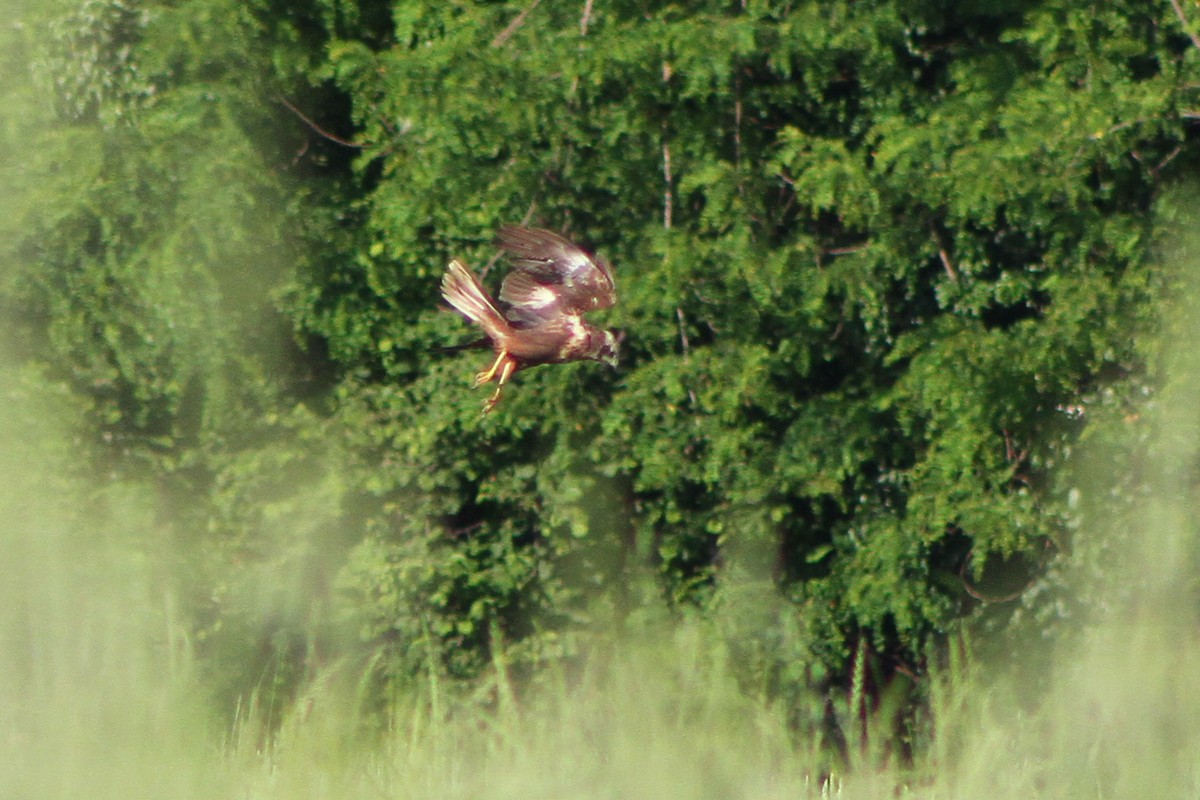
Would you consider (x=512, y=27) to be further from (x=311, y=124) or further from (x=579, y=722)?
(x=579, y=722)

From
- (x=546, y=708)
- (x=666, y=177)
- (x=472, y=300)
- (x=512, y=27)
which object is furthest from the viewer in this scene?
(x=666, y=177)

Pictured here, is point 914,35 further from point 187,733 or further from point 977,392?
point 187,733

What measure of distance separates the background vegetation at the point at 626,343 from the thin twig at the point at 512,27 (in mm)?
14

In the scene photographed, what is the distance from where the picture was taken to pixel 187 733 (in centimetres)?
380

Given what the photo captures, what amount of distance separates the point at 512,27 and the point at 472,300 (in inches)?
82.5

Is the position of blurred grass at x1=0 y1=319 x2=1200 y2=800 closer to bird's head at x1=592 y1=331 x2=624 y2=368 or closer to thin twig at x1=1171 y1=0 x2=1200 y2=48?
bird's head at x1=592 y1=331 x2=624 y2=368

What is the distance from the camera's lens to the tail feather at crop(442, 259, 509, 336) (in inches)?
191

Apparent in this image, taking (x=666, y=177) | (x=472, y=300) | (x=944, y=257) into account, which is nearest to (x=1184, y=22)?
(x=944, y=257)

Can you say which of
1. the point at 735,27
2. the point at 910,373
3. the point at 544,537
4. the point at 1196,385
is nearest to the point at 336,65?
the point at 735,27

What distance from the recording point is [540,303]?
505cm

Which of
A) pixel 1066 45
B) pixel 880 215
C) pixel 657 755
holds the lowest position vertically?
pixel 657 755

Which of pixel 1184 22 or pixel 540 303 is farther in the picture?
pixel 1184 22

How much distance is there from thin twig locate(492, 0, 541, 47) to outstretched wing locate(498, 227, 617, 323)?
1.78m

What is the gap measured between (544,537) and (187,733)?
3.54 metres
